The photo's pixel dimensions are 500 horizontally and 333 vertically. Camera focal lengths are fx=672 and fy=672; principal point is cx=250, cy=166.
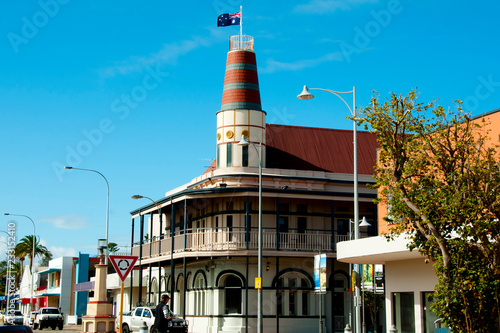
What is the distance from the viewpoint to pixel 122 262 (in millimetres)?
17141

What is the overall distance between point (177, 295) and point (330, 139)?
13832 millimetres

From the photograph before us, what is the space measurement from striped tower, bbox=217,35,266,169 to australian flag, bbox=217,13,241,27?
186 cm

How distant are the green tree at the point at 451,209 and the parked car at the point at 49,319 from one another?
38116 millimetres

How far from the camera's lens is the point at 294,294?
36.3 m

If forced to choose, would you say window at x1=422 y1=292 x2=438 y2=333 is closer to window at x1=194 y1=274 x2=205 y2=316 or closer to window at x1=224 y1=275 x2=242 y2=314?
window at x1=224 y1=275 x2=242 y2=314

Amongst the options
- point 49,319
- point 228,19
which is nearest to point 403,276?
point 228,19

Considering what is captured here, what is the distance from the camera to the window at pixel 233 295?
35.9 meters

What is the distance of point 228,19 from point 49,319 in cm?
2467

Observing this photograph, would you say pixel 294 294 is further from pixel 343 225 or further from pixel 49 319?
pixel 49 319

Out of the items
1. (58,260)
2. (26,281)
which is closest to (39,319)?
(58,260)

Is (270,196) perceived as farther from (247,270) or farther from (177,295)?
(177,295)

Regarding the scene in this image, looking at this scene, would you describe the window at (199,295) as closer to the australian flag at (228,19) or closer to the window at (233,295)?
the window at (233,295)

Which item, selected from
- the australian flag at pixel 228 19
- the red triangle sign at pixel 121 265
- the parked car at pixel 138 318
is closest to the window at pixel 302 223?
the parked car at pixel 138 318

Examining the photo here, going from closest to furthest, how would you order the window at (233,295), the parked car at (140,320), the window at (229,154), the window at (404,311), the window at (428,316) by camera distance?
the window at (428,316), the window at (404,311), the parked car at (140,320), the window at (233,295), the window at (229,154)
